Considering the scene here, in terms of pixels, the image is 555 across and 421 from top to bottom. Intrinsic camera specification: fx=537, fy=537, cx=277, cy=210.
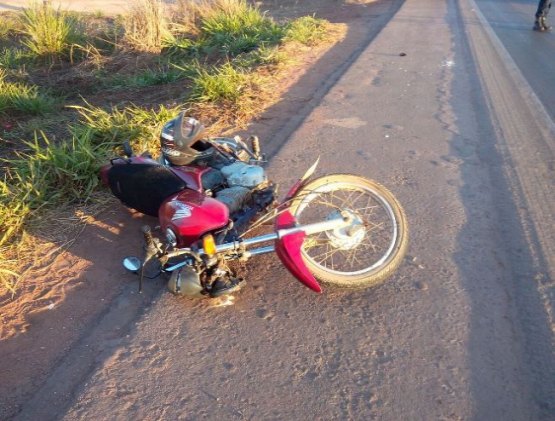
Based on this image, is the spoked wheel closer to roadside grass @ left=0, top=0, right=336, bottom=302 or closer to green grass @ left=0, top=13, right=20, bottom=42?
roadside grass @ left=0, top=0, right=336, bottom=302

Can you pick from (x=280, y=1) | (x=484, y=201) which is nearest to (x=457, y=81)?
(x=484, y=201)

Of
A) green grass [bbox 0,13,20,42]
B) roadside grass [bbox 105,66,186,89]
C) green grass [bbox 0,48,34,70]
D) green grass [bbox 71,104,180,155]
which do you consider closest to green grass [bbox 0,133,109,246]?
green grass [bbox 71,104,180,155]

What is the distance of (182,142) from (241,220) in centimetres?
67

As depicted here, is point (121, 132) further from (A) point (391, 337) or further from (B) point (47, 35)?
(B) point (47, 35)

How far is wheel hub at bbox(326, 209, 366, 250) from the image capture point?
3.25m

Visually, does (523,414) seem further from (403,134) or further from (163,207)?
(403,134)

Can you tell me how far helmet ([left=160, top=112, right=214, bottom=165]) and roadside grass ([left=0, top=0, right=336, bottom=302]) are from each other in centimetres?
114

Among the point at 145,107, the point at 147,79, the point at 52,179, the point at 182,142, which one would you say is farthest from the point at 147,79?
the point at 182,142

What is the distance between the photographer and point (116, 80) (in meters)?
8.94

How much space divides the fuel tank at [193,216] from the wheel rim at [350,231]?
478 millimetres

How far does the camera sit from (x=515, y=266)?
3498 millimetres

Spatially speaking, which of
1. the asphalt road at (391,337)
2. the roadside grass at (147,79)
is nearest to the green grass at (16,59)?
the roadside grass at (147,79)

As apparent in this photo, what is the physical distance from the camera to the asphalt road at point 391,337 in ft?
8.33

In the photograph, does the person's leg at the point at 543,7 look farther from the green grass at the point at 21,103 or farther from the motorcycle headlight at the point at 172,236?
the motorcycle headlight at the point at 172,236
